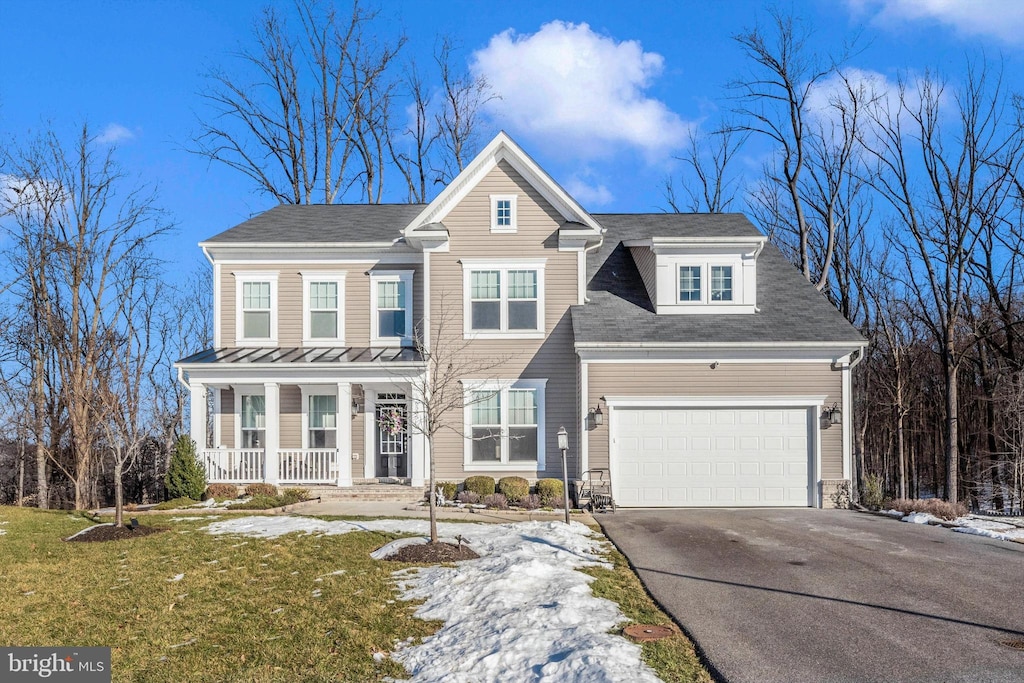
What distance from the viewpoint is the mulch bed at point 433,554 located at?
10.3 meters

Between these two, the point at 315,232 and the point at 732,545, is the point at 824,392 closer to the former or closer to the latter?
the point at 732,545

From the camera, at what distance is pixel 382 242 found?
63.1 ft

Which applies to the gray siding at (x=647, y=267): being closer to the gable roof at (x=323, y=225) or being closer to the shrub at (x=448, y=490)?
the gable roof at (x=323, y=225)

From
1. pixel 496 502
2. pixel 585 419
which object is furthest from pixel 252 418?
pixel 585 419

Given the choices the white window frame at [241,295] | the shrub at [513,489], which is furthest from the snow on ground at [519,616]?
the white window frame at [241,295]

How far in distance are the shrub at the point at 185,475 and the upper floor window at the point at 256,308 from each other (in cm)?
327

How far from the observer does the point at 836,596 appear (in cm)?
856

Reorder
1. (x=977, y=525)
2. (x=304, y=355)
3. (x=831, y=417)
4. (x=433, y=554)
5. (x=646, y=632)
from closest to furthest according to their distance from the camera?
(x=646, y=632) < (x=433, y=554) < (x=977, y=525) < (x=831, y=417) < (x=304, y=355)

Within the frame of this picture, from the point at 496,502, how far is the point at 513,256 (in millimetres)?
5837

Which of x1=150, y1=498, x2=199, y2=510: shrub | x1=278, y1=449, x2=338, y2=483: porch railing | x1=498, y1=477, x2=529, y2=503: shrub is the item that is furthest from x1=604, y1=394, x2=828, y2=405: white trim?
x1=150, y1=498, x2=199, y2=510: shrub

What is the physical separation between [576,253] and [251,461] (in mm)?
9111

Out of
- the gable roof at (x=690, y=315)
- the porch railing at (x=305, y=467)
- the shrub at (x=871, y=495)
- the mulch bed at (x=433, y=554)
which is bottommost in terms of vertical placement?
the shrub at (x=871, y=495)

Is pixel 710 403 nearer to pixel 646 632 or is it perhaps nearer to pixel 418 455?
pixel 418 455

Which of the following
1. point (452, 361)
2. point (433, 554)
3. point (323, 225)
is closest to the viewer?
point (433, 554)
